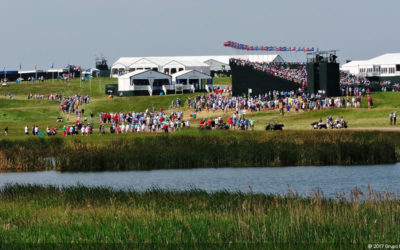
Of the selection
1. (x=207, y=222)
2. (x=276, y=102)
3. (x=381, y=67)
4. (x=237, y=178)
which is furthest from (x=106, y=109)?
(x=207, y=222)

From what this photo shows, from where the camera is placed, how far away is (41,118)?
101 metres

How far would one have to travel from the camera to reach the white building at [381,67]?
130250 mm

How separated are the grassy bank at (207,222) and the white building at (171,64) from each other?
10321cm

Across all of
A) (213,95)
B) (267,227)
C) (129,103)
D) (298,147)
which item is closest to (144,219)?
(267,227)

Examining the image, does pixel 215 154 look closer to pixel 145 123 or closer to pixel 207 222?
pixel 207 222

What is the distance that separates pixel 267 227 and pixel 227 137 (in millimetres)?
32792

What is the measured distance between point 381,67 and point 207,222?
11405 centimetres

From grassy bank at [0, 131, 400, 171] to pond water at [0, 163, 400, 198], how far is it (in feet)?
4.12

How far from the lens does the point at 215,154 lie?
4966cm

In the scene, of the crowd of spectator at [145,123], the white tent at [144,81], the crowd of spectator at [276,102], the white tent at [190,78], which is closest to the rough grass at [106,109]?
the crowd of spectator at [276,102]

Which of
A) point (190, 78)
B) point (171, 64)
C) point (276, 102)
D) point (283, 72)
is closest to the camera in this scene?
point (276, 102)

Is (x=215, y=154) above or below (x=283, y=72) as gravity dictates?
below

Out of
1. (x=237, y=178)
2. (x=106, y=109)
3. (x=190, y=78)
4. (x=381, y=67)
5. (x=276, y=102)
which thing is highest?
(x=381, y=67)

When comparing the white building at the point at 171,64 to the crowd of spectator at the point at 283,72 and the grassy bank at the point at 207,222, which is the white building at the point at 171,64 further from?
the grassy bank at the point at 207,222
